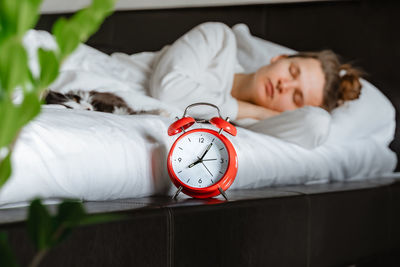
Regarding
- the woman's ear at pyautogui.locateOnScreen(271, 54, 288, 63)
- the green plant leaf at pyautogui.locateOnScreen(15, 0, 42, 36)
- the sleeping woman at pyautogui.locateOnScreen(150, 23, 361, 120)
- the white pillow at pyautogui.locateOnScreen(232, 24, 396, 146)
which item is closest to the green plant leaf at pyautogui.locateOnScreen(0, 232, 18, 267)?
the green plant leaf at pyautogui.locateOnScreen(15, 0, 42, 36)

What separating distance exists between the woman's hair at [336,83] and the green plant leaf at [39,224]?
187cm

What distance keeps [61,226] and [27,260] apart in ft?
1.40

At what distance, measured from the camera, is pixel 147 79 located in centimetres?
213

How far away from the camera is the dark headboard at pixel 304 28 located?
2.30 m

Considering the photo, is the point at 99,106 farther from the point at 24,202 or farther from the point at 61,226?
the point at 61,226

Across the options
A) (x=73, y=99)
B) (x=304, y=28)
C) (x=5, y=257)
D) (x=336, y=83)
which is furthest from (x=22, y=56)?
(x=304, y=28)

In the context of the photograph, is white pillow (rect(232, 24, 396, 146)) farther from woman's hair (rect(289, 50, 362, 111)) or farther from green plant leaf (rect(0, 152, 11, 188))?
green plant leaf (rect(0, 152, 11, 188))

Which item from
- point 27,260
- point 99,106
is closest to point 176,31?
point 99,106

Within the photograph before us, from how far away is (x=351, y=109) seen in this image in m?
2.04

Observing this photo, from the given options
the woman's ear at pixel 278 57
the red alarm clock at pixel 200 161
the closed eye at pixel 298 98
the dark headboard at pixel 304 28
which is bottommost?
the red alarm clock at pixel 200 161

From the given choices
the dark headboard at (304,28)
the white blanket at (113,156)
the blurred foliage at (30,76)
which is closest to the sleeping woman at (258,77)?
the dark headboard at (304,28)

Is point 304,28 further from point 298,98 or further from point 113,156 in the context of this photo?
point 113,156

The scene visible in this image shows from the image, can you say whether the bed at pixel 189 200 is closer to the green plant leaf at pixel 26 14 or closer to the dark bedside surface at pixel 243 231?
the dark bedside surface at pixel 243 231

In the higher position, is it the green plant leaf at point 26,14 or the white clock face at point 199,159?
the green plant leaf at point 26,14
